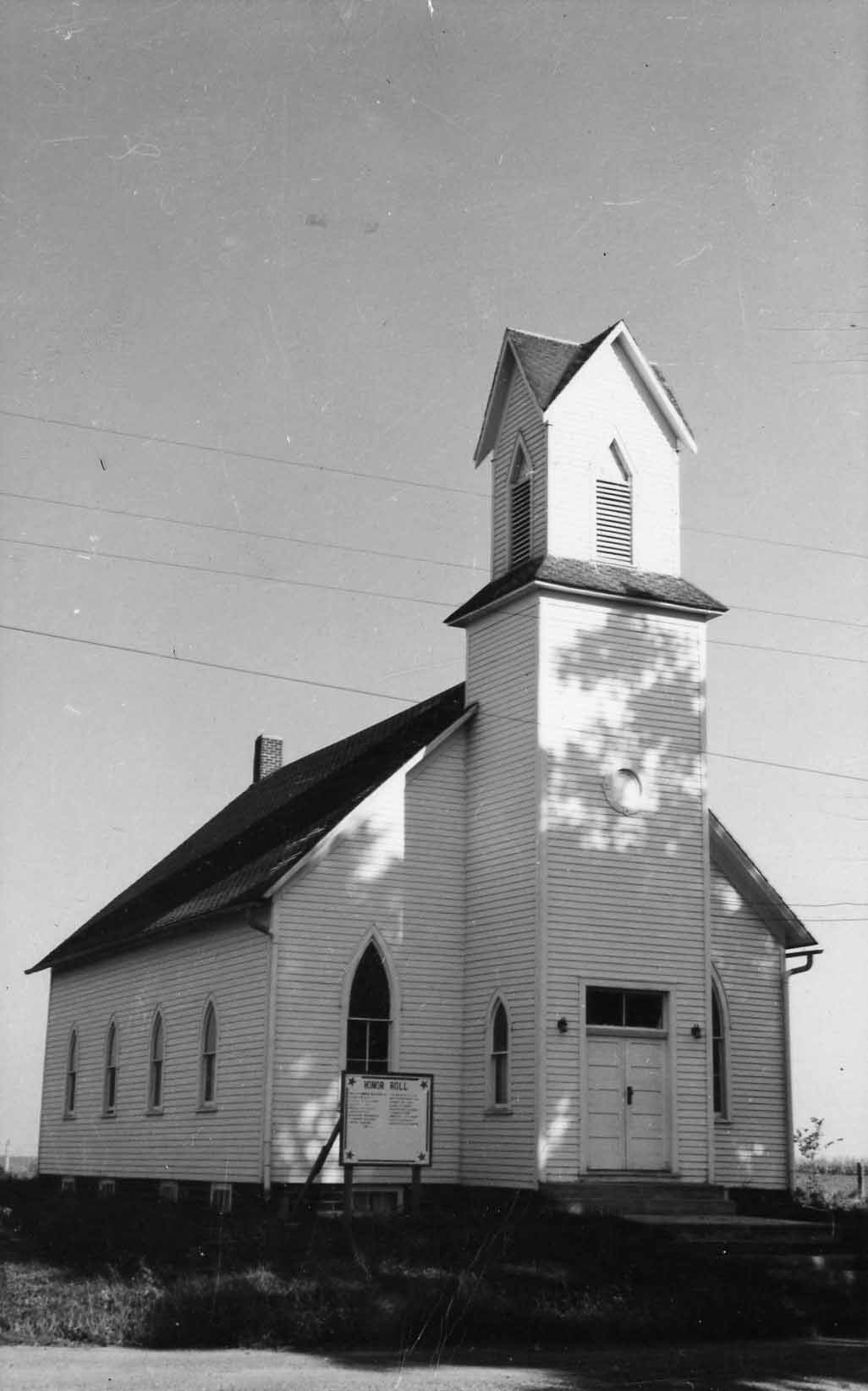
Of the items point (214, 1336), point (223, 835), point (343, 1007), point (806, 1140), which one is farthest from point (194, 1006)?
point (806, 1140)

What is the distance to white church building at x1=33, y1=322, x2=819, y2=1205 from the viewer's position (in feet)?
80.9

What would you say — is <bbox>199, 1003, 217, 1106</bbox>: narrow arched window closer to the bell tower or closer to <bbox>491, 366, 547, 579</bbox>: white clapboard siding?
the bell tower

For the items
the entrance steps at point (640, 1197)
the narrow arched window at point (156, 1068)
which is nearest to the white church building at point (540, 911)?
the entrance steps at point (640, 1197)

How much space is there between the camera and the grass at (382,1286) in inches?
634

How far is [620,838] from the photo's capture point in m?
25.4

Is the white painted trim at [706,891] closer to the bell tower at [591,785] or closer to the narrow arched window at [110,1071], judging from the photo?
the bell tower at [591,785]

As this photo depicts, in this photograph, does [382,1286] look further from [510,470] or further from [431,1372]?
[510,470]

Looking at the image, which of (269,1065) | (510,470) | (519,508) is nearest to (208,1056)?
(269,1065)

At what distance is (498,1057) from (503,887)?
251 centimetres

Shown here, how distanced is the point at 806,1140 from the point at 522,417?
68.9 feet

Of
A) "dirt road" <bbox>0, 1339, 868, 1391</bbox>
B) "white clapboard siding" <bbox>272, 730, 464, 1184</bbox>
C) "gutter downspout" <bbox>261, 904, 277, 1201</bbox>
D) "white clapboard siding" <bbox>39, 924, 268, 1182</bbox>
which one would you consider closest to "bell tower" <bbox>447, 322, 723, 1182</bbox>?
"white clapboard siding" <bbox>272, 730, 464, 1184</bbox>

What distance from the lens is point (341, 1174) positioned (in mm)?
24469

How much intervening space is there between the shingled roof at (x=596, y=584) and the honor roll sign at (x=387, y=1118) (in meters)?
7.88

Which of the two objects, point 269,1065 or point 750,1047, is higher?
point 750,1047
